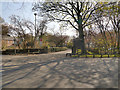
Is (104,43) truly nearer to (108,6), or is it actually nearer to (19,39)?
(108,6)

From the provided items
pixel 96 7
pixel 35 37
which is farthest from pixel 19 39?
pixel 96 7

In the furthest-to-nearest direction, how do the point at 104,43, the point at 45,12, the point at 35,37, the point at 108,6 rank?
the point at 35,37 < the point at 104,43 < the point at 45,12 < the point at 108,6

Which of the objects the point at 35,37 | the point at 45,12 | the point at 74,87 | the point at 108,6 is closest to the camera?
the point at 74,87

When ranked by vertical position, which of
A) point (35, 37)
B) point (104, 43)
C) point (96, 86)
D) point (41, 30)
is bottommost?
point (96, 86)

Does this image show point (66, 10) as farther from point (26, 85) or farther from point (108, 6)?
point (26, 85)

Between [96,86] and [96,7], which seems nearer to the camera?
[96,86]

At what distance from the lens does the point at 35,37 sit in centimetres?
2086

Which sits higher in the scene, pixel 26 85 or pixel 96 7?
pixel 96 7

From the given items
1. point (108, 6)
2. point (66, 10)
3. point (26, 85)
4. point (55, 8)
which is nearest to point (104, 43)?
point (108, 6)

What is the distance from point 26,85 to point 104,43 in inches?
588

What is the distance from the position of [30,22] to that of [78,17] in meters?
12.6

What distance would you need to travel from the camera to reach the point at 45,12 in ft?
45.5

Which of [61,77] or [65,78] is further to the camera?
[61,77]

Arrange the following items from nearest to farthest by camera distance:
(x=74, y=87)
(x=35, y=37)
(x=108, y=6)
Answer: (x=74, y=87) → (x=108, y=6) → (x=35, y=37)
